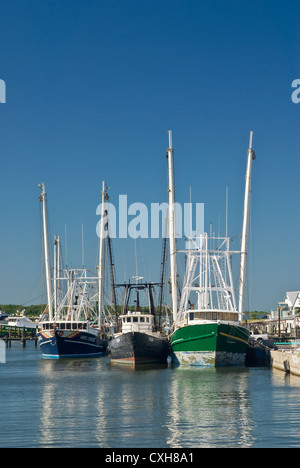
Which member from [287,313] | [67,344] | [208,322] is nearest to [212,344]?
[208,322]

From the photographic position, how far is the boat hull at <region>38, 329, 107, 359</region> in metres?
86.3

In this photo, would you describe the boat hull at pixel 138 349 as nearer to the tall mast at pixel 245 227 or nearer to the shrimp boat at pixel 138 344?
the shrimp boat at pixel 138 344

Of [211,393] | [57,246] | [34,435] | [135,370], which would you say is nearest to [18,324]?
[57,246]

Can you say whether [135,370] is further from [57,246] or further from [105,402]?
[57,246]

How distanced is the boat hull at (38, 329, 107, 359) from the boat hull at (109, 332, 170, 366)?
14026 millimetres

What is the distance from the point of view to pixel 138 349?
6906cm

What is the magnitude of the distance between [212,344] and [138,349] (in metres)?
11.5

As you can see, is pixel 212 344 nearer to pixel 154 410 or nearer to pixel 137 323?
pixel 137 323

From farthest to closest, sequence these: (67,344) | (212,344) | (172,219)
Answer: (67,344) < (172,219) < (212,344)

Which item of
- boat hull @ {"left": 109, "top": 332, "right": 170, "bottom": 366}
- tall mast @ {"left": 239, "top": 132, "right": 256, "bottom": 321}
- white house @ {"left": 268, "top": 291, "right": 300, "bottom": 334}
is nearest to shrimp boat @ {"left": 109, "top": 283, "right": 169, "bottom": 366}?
boat hull @ {"left": 109, "top": 332, "right": 170, "bottom": 366}

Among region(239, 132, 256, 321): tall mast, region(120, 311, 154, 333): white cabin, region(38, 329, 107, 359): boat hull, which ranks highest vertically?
region(239, 132, 256, 321): tall mast

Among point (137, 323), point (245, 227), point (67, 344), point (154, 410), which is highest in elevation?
point (245, 227)

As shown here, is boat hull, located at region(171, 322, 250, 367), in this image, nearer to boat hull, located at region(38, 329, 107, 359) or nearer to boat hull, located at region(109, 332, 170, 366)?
boat hull, located at region(109, 332, 170, 366)

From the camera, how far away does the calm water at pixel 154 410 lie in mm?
26812
